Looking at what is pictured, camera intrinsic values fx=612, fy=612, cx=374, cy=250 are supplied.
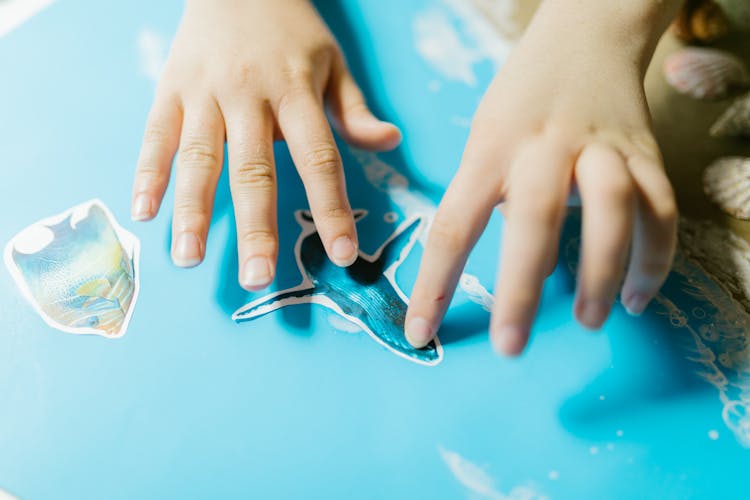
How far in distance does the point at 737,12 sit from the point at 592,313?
641 mm

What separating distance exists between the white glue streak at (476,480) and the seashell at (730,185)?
1.32 ft

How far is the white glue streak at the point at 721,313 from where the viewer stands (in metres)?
0.59

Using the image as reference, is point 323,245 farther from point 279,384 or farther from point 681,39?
point 681,39

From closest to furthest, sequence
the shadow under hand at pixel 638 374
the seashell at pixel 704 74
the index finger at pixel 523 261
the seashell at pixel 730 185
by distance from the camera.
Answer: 1. the index finger at pixel 523 261
2. the shadow under hand at pixel 638 374
3. the seashell at pixel 730 185
4. the seashell at pixel 704 74

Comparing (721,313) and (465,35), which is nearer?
(721,313)

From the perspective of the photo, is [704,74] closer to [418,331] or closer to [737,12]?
[737,12]

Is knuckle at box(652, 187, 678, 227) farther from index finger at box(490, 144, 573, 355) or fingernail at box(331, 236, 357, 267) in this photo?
fingernail at box(331, 236, 357, 267)

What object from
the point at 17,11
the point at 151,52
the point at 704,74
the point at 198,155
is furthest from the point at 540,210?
the point at 17,11

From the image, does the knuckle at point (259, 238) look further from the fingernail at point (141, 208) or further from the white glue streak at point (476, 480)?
the white glue streak at point (476, 480)

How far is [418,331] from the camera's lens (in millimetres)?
587

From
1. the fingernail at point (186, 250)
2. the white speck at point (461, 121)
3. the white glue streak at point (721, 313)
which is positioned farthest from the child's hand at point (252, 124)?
the white glue streak at point (721, 313)

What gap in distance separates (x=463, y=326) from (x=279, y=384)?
0.20m

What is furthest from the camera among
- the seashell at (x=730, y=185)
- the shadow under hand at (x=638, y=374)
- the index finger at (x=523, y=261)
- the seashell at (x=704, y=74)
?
the seashell at (x=704, y=74)

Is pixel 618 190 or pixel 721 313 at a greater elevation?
pixel 618 190
